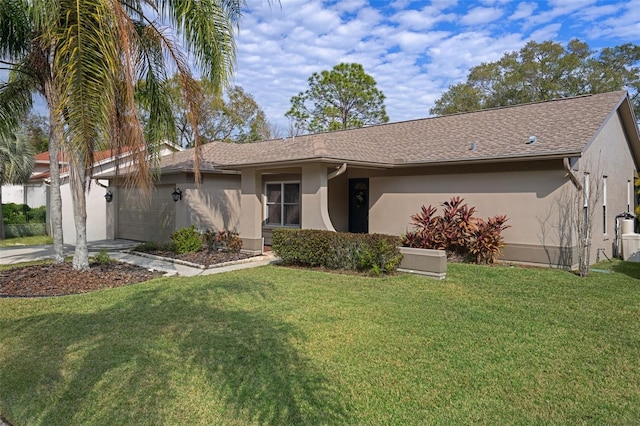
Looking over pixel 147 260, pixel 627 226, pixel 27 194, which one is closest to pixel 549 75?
pixel 627 226

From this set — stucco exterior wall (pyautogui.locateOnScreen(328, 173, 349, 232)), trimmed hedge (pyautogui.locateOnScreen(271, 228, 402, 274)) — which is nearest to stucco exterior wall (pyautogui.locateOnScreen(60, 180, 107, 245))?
stucco exterior wall (pyautogui.locateOnScreen(328, 173, 349, 232))

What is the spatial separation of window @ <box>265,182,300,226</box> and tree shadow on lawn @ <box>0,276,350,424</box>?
27.7ft

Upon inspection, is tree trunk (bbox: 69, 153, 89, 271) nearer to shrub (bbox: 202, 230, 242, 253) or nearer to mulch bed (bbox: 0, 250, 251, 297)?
mulch bed (bbox: 0, 250, 251, 297)

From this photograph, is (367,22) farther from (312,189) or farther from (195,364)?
(195,364)

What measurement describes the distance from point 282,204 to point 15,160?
1423 centimetres

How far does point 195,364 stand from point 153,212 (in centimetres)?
1317

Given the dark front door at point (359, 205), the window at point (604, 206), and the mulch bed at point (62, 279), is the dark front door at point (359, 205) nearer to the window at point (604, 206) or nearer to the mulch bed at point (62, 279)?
the window at point (604, 206)

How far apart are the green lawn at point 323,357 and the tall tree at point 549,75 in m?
27.9

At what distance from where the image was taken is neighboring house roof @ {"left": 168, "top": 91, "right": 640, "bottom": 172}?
34.5 feet

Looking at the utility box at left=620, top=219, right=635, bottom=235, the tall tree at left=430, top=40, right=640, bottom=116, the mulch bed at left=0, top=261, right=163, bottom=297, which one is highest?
the tall tree at left=430, top=40, right=640, bottom=116

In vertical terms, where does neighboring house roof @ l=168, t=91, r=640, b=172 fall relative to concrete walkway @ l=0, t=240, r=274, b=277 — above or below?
above

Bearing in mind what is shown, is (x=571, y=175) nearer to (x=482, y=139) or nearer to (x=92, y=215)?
(x=482, y=139)

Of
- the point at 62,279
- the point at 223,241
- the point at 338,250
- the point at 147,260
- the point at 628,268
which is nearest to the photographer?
the point at 62,279

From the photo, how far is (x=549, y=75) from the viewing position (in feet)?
102
